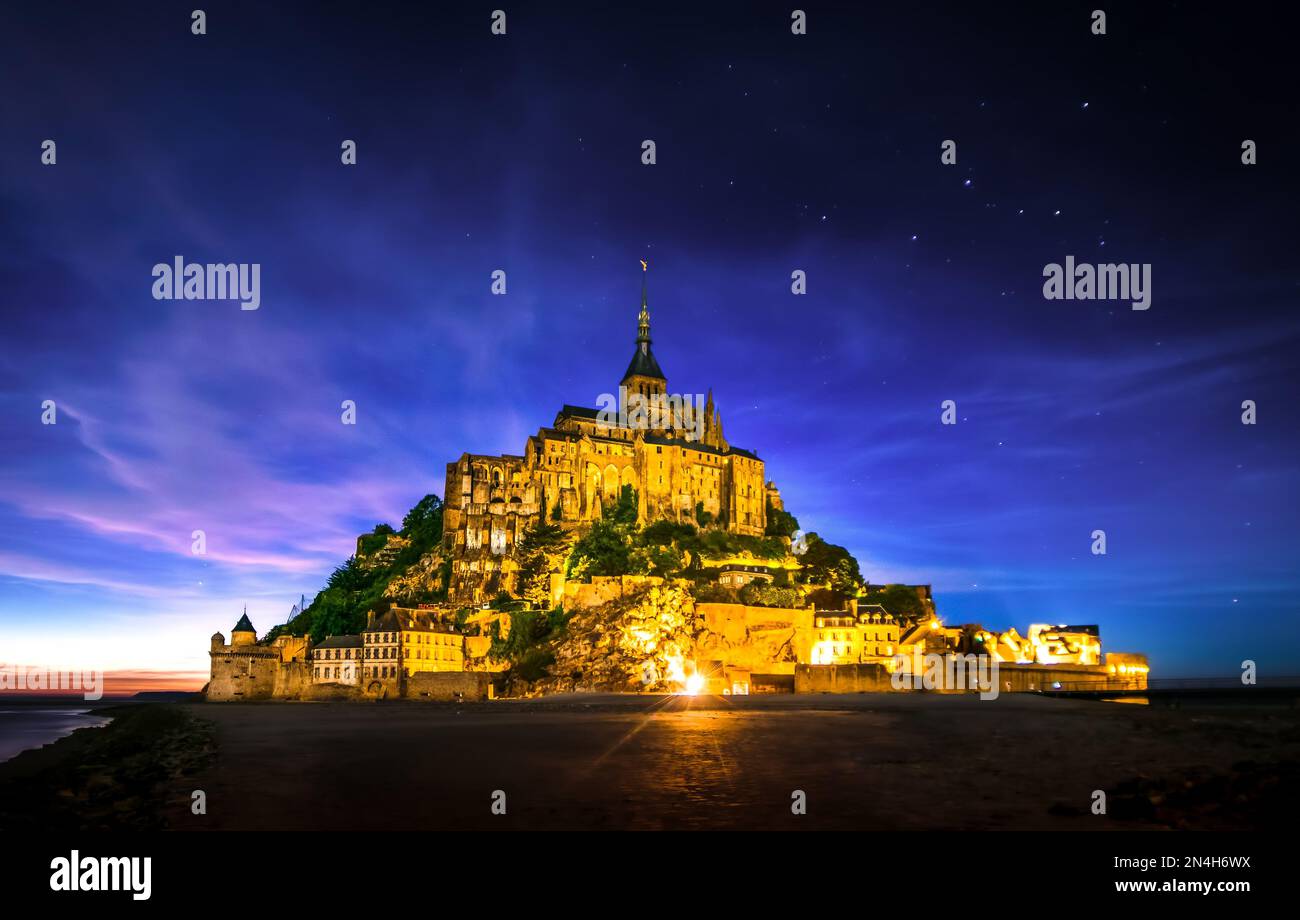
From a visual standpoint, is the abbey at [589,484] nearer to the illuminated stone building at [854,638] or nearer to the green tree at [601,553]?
the green tree at [601,553]

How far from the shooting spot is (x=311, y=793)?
18.8 m

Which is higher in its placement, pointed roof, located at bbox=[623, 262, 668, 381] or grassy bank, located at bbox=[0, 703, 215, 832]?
pointed roof, located at bbox=[623, 262, 668, 381]

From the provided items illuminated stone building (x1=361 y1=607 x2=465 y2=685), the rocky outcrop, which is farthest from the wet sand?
the rocky outcrop

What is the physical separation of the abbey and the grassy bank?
64.5 meters

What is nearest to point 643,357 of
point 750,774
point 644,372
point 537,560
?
point 644,372

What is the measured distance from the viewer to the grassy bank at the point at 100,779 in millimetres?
15805

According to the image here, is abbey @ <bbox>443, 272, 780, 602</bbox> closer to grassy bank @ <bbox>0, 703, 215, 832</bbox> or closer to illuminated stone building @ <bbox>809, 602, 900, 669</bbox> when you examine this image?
illuminated stone building @ <bbox>809, 602, 900, 669</bbox>

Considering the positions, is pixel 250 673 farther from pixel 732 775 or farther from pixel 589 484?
pixel 732 775

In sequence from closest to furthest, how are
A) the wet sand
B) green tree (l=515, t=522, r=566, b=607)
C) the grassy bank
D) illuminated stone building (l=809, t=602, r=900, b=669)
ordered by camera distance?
the wet sand → the grassy bank → illuminated stone building (l=809, t=602, r=900, b=669) → green tree (l=515, t=522, r=566, b=607)

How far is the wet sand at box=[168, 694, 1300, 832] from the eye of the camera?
15336mm
